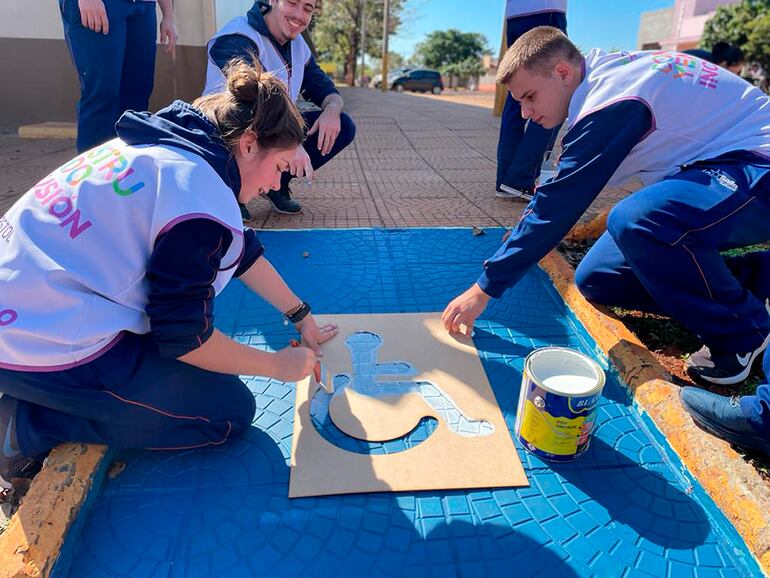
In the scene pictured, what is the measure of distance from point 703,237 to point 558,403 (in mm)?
825

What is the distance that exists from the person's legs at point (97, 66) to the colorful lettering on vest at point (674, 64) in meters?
2.42

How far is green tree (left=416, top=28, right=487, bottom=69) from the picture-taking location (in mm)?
56094

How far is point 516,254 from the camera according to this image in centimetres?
191

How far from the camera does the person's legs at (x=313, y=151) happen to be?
10.4 ft

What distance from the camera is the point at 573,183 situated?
6.10 ft

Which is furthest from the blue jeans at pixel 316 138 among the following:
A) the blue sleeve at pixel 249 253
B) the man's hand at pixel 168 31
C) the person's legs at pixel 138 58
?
the blue sleeve at pixel 249 253

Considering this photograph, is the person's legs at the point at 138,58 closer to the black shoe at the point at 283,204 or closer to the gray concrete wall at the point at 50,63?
the black shoe at the point at 283,204

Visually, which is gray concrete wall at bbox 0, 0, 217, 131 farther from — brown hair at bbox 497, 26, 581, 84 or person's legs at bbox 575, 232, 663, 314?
person's legs at bbox 575, 232, 663, 314

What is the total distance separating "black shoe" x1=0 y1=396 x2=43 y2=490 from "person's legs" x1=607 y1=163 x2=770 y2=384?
6.34 feet

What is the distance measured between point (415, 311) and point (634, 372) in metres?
0.86

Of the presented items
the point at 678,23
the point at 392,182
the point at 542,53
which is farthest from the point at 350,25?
the point at 542,53

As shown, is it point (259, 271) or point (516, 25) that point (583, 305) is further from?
point (516, 25)

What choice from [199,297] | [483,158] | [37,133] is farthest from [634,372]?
[37,133]

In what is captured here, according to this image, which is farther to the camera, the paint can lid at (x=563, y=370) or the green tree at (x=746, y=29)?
the green tree at (x=746, y=29)
